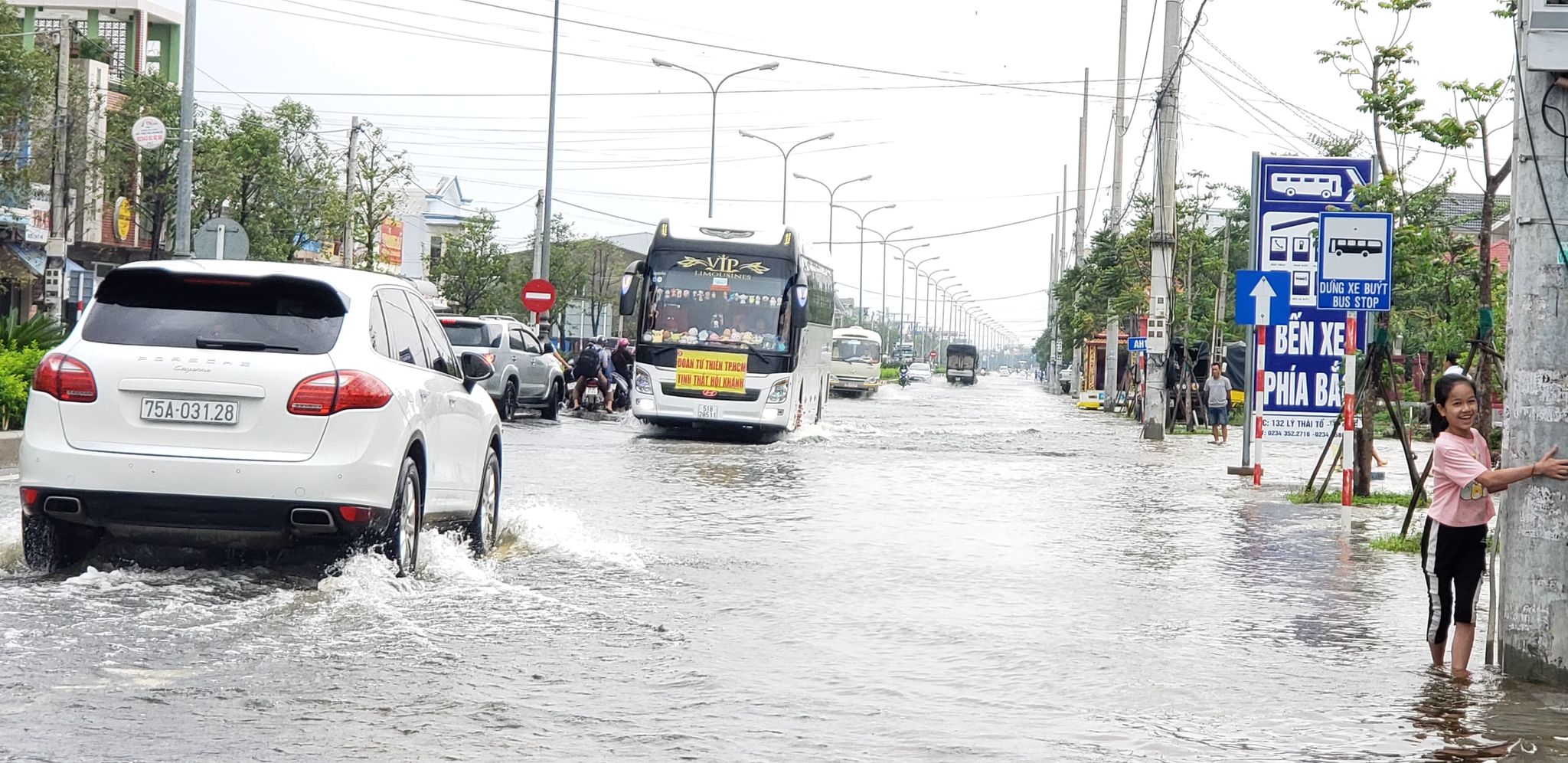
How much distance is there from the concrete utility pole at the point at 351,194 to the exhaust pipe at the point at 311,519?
1721 inches

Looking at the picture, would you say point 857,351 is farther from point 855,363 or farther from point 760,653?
point 760,653

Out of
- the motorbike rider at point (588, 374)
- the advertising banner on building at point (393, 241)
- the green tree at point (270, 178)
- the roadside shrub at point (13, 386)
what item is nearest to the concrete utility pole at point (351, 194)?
the green tree at point (270, 178)

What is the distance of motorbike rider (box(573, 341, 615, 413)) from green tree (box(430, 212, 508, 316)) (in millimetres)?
35448

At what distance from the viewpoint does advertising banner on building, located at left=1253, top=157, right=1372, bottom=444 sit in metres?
20.1

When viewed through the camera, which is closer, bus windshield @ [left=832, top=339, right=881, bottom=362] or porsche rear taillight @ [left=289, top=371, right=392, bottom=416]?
porsche rear taillight @ [left=289, top=371, right=392, bottom=416]

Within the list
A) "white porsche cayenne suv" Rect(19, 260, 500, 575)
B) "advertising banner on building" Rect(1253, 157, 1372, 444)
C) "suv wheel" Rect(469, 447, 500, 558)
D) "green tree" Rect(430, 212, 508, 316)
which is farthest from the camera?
"green tree" Rect(430, 212, 508, 316)

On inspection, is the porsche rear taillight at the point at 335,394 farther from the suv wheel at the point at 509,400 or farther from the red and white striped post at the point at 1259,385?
the suv wheel at the point at 509,400

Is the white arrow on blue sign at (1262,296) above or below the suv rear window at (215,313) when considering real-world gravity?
above

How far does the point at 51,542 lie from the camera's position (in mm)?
9055

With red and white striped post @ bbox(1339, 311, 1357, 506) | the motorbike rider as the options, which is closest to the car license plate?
red and white striped post @ bbox(1339, 311, 1357, 506)

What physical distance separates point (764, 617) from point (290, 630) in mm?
2386

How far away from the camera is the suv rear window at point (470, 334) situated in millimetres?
30250

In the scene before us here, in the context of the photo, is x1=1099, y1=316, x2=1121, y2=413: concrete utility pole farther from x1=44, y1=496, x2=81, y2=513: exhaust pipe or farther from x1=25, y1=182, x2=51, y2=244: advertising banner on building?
x1=44, y1=496, x2=81, y2=513: exhaust pipe

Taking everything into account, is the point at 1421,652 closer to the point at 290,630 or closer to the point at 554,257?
the point at 290,630
